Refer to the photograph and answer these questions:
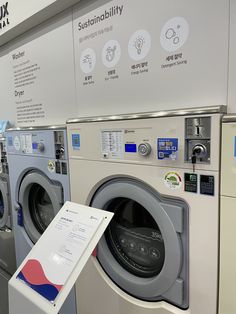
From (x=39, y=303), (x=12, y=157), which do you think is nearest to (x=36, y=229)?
(x=12, y=157)

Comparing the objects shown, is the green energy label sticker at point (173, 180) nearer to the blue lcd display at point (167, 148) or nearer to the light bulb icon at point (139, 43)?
the blue lcd display at point (167, 148)

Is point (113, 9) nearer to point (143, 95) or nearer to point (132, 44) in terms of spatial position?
point (132, 44)

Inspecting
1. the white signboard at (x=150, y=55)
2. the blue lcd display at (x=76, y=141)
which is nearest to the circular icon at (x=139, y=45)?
the white signboard at (x=150, y=55)

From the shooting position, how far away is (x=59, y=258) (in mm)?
950

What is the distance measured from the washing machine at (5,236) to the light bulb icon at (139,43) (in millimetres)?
1360

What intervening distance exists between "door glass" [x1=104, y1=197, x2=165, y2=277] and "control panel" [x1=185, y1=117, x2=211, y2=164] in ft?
1.51

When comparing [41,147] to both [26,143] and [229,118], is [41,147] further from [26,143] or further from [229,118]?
[229,118]

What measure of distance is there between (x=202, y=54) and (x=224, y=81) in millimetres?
133

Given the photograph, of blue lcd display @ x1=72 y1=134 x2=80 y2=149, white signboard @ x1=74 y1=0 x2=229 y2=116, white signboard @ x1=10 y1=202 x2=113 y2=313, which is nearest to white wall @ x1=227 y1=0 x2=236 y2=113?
white signboard @ x1=74 y1=0 x2=229 y2=116

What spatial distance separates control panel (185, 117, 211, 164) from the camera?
0.86 m

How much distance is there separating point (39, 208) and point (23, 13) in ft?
4.26

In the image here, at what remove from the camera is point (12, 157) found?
1879mm

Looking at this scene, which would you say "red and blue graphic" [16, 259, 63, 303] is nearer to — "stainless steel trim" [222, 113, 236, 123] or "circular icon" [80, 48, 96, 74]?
"stainless steel trim" [222, 113, 236, 123]

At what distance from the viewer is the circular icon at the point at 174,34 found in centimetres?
97
